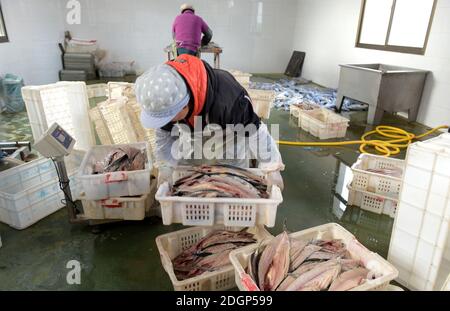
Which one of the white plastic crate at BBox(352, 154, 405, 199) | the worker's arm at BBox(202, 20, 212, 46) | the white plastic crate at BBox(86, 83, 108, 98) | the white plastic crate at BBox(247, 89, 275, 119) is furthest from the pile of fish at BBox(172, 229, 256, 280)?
the white plastic crate at BBox(86, 83, 108, 98)

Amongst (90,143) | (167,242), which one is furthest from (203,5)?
(167,242)

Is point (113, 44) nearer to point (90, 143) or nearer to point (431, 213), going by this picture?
point (90, 143)

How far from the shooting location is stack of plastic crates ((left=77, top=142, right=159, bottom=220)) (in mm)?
1980

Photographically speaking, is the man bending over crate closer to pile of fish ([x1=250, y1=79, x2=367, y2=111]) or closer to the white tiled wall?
pile of fish ([x1=250, y1=79, x2=367, y2=111])

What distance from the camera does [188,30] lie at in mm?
3902

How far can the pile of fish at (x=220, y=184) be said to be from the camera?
55.9 inches

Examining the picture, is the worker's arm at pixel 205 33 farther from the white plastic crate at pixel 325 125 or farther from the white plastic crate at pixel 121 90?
the white plastic crate at pixel 325 125

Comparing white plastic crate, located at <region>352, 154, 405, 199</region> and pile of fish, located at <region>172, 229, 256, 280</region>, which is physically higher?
white plastic crate, located at <region>352, 154, 405, 199</region>

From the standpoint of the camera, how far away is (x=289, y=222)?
89.4 inches

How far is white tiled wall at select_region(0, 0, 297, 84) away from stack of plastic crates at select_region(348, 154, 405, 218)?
516cm

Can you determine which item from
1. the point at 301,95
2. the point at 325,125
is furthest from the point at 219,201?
the point at 301,95

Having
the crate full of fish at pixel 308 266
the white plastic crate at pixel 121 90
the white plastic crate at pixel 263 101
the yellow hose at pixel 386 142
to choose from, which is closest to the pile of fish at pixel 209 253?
the crate full of fish at pixel 308 266

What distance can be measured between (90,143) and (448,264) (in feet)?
9.46

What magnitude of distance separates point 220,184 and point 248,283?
460 millimetres
